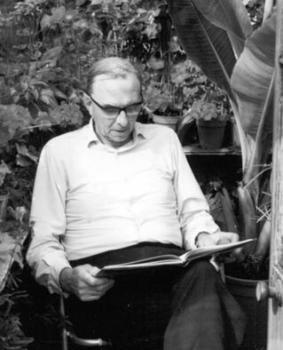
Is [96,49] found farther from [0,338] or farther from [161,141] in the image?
[0,338]

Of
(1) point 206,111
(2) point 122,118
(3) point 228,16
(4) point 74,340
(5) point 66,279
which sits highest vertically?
(3) point 228,16

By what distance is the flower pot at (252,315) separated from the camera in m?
3.20

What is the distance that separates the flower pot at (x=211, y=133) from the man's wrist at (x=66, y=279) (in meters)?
1.48

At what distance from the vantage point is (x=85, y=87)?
309 centimetres

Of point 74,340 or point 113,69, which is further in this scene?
point 113,69

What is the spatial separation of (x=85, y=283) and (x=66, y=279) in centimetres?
11

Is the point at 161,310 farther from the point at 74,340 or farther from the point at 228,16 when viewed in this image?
the point at 228,16

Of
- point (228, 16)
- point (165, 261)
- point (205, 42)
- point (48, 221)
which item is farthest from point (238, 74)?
point (165, 261)

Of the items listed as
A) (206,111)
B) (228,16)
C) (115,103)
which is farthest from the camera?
(206,111)

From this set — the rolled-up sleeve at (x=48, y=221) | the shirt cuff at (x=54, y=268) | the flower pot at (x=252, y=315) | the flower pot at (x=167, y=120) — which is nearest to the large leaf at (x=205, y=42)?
the flower pot at (x=167, y=120)

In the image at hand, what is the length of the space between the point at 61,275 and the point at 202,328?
0.51 metres

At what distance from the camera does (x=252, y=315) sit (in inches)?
126

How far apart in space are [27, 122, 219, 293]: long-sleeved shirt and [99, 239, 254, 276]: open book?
1.46ft

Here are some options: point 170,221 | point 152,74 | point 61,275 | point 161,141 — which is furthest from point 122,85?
point 152,74
